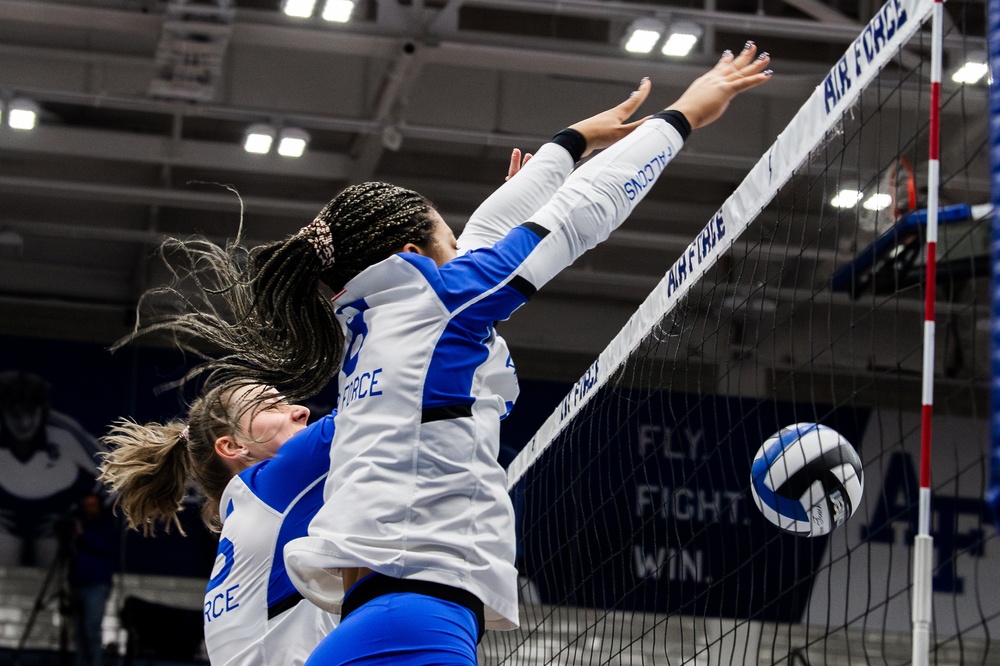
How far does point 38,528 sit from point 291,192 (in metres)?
3.77

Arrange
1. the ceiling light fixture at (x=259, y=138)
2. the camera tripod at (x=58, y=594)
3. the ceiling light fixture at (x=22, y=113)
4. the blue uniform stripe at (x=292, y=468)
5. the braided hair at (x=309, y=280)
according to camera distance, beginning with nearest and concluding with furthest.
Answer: the braided hair at (x=309, y=280) < the blue uniform stripe at (x=292, y=468) < the ceiling light fixture at (x=22, y=113) < the ceiling light fixture at (x=259, y=138) < the camera tripod at (x=58, y=594)

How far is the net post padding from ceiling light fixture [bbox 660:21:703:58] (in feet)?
13.7

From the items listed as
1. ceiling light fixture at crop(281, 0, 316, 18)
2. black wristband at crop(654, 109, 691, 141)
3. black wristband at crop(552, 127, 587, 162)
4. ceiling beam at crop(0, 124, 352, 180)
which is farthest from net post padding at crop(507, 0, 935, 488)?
ceiling beam at crop(0, 124, 352, 180)

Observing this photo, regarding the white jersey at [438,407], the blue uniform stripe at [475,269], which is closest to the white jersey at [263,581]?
the white jersey at [438,407]

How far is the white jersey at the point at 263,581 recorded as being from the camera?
3051 millimetres

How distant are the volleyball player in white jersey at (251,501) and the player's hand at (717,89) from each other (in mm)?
997

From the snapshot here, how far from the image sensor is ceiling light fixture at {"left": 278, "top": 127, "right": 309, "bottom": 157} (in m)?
9.29

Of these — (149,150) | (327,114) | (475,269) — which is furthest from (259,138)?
(475,269)

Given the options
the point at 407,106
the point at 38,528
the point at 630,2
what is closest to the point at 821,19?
the point at 630,2

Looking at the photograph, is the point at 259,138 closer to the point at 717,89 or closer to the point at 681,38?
the point at 681,38

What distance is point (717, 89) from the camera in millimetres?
2686

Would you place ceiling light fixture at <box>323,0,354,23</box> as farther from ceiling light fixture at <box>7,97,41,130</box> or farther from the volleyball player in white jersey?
the volleyball player in white jersey

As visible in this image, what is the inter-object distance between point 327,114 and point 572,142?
7.33m

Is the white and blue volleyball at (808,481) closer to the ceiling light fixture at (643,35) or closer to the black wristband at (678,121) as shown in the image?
the black wristband at (678,121)
